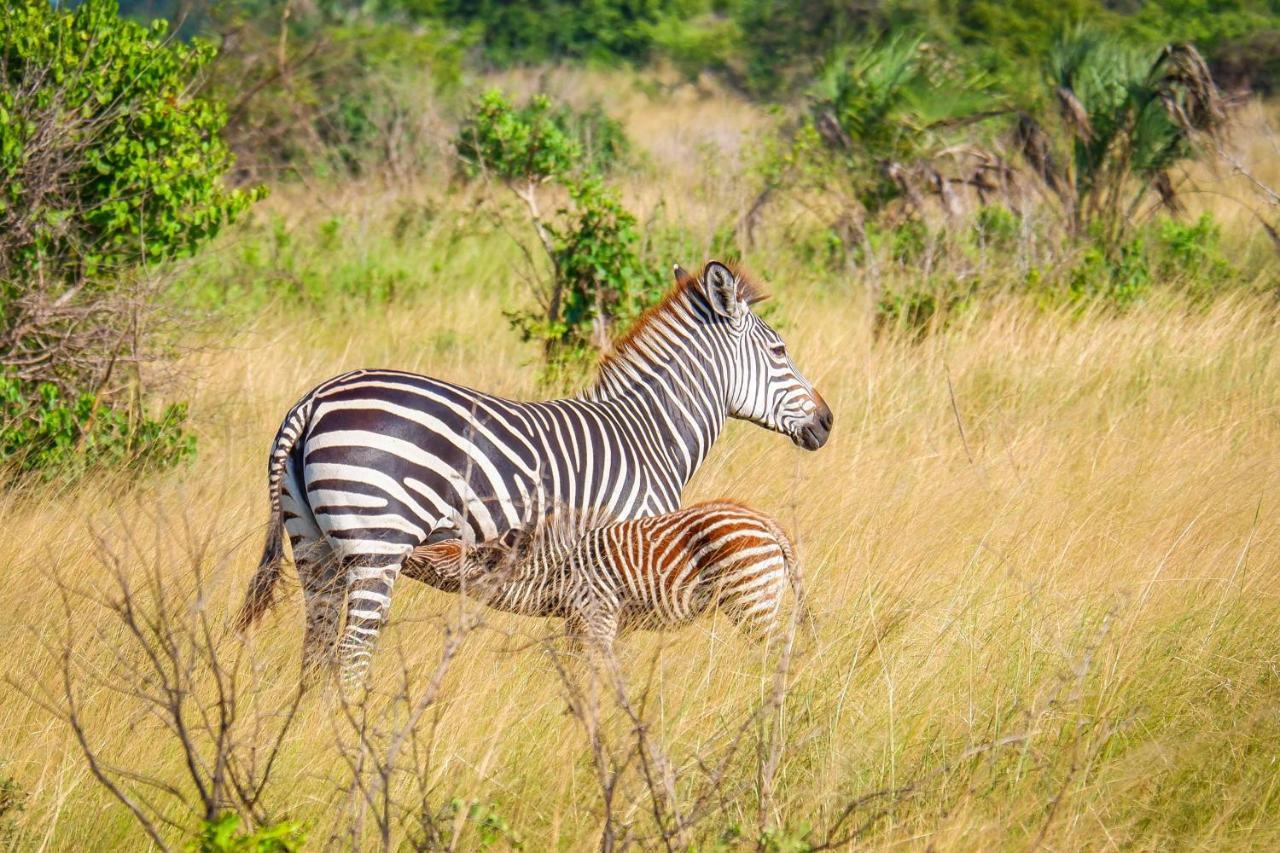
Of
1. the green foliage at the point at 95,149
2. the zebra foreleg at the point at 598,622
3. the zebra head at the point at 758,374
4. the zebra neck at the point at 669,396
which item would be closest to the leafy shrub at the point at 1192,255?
the zebra head at the point at 758,374

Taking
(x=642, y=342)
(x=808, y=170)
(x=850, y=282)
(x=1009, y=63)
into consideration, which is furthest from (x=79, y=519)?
(x=1009, y=63)

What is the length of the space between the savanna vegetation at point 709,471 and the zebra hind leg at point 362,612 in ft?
0.43

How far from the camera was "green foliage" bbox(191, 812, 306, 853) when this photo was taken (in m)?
2.88

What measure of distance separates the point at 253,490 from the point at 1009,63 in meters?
16.6

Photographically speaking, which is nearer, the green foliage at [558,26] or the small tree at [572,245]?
the small tree at [572,245]

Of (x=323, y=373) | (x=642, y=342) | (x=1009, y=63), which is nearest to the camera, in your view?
(x=642, y=342)

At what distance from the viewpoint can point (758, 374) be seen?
5406mm

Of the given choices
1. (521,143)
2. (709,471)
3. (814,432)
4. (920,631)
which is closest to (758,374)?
(814,432)

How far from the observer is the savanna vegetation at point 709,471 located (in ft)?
11.4

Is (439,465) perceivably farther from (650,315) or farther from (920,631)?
(920,631)

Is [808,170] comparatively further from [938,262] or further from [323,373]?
[323,373]

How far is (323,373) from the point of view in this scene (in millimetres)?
7969

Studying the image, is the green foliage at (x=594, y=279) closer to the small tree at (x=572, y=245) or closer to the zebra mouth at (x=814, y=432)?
the small tree at (x=572, y=245)

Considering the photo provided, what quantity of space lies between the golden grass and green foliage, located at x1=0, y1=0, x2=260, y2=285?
100cm
